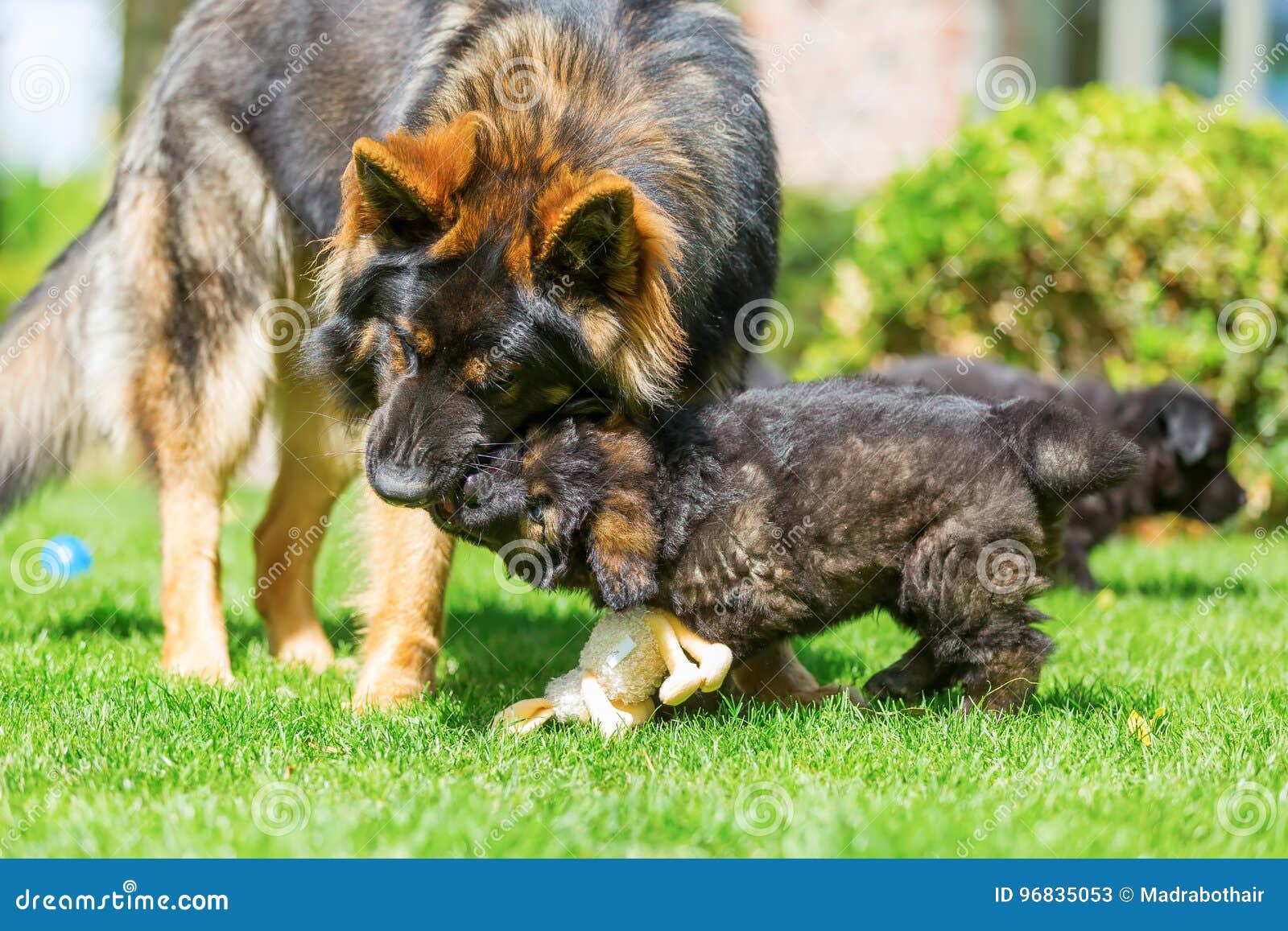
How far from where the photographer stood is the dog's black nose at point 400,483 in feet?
9.54

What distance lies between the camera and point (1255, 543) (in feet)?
26.3

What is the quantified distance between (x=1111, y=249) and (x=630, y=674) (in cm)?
557

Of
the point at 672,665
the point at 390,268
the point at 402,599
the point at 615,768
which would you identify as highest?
the point at 390,268

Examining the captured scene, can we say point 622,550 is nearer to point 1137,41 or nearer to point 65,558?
point 65,558

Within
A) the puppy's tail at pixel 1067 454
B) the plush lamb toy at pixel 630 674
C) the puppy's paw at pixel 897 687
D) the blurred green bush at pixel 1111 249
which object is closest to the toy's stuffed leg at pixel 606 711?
the plush lamb toy at pixel 630 674

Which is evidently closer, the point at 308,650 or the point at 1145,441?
the point at 308,650

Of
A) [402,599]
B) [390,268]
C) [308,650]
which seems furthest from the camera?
[308,650]

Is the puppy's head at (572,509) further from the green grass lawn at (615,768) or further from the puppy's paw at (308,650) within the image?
the puppy's paw at (308,650)

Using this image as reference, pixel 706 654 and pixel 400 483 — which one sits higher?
pixel 400 483

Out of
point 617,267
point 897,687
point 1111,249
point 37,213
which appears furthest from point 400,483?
point 37,213

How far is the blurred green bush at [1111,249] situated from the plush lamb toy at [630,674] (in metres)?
5.22

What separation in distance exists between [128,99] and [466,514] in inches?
356

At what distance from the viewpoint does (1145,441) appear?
655 cm

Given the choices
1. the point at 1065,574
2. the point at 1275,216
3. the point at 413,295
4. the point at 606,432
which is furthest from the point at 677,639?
the point at 1275,216
